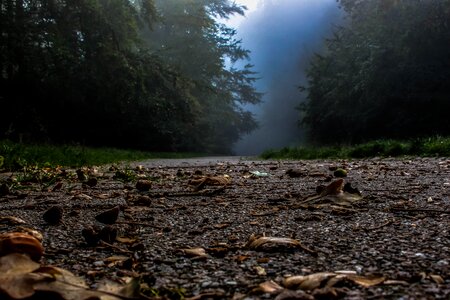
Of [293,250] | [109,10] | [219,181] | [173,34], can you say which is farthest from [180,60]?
[293,250]

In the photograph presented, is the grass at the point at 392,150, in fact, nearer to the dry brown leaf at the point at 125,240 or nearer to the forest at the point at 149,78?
the forest at the point at 149,78

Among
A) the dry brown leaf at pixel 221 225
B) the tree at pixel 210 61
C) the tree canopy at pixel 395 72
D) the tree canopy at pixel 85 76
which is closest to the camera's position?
the dry brown leaf at pixel 221 225

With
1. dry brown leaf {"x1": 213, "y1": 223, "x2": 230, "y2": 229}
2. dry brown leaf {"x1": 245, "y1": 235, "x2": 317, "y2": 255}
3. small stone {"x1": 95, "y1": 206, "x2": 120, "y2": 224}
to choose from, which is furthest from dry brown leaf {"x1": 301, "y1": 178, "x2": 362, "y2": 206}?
small stone {"x1": 95, "y1": 206, "x2": 120, "y2": 224}

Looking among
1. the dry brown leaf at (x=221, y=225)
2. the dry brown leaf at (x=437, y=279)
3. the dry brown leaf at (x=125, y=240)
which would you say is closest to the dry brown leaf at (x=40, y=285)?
the dry brown leaf at (x=125, y=240)

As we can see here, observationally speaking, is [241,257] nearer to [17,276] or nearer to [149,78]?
[17,276]

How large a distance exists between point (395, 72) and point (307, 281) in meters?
14.8

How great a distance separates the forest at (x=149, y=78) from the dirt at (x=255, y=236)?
6.68 m

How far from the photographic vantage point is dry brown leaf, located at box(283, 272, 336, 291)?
2.83ft

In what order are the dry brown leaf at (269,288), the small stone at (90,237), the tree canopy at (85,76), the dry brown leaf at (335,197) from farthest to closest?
the tree canopy at (85,76)
the dry brown leaf at (335,197)
the small stone at (90,237)
the dry brown leaf at (269,288)

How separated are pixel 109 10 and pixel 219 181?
34.3ft

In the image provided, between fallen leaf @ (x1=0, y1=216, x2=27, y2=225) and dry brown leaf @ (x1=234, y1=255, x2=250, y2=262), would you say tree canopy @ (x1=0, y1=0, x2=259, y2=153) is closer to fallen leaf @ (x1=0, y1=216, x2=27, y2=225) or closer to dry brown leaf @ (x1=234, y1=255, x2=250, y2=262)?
fallen leaf @ (x1=0, y1=216, x2=27, y2=225)

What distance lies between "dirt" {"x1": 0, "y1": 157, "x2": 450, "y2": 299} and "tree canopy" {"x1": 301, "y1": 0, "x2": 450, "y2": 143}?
1294 centimetres

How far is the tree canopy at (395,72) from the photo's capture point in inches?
537

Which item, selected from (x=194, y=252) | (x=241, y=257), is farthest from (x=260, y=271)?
(x=194, y=252)
